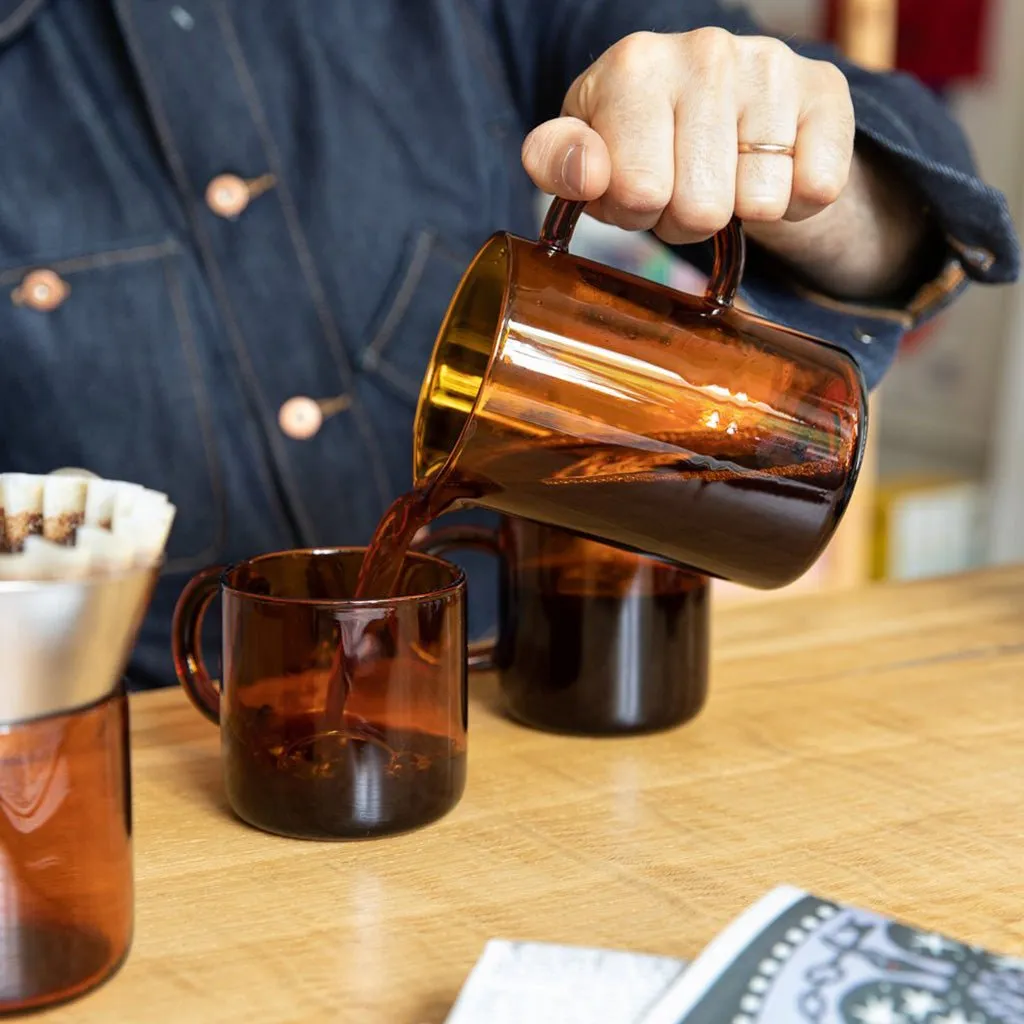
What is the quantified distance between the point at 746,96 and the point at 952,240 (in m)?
0.33

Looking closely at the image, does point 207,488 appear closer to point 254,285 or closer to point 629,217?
point 254,285

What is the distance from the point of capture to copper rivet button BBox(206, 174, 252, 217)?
1086mm

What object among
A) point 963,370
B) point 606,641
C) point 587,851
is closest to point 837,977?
point 587,851

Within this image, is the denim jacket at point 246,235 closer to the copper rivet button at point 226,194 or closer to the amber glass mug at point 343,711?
the copper rivet button at point 226,194

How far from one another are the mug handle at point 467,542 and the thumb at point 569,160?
22 cm

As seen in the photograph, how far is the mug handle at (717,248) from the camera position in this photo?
639 millimetres

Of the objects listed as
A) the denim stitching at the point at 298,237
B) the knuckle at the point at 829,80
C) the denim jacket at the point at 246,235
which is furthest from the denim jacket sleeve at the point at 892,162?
the denim stitching at the point at 298,237

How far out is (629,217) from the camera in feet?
2.24

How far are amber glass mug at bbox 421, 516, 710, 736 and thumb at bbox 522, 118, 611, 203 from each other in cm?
19

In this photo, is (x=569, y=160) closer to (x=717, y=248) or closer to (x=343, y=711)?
(x=717, y=248)

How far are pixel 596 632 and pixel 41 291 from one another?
1.86 ft

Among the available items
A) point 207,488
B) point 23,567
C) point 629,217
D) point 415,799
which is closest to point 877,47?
point 207,488

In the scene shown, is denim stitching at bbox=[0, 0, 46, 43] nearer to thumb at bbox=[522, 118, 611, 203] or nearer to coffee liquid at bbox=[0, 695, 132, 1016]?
thumb at bbox=[522, 118, 611, 203]

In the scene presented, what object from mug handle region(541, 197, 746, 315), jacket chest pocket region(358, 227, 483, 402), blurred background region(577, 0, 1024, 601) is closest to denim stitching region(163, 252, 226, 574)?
jacket chest pocket region(358, 227, 483, 402)
